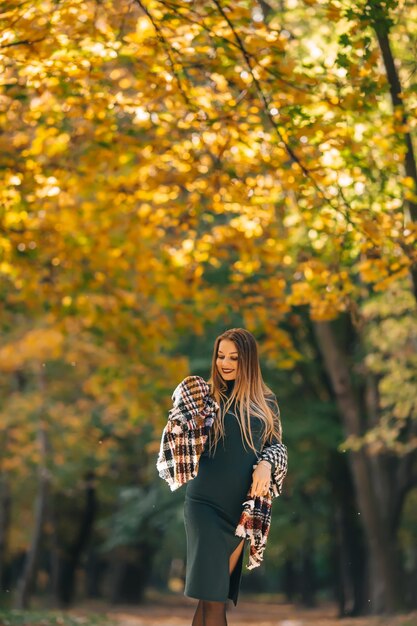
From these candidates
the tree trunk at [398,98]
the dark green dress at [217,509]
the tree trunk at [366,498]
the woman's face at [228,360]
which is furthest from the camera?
the tree trunk at [366,498]

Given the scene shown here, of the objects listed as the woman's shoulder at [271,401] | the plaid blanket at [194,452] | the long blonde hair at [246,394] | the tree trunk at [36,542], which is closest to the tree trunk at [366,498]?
the tree trunk at [36,542]

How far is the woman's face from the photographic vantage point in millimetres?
Result: 6008

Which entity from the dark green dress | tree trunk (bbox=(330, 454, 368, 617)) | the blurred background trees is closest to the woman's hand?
the dark green dress

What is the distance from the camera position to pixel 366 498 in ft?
65.0

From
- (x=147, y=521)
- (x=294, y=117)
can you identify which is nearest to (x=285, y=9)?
(x=294, y=117)

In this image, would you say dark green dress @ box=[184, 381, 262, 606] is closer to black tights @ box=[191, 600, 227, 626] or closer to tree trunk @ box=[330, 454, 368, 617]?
black tights @ box=[191, 600, 227, 626]

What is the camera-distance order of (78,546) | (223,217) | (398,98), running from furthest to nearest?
(78,546)
(223,217)
(398,98)

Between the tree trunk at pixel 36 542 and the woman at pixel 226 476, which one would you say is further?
the tree trunk at pixel 36 542

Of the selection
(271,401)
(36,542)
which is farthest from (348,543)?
(271,401)

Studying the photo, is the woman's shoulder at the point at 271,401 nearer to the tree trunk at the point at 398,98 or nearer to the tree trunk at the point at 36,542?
the tree trunk at the point at 398,98

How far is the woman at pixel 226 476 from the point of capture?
5695mm

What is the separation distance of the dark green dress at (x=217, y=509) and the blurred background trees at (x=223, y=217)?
3499mm

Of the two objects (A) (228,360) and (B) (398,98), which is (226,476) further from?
(B) (398,98)

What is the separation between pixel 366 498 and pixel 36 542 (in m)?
9.45
